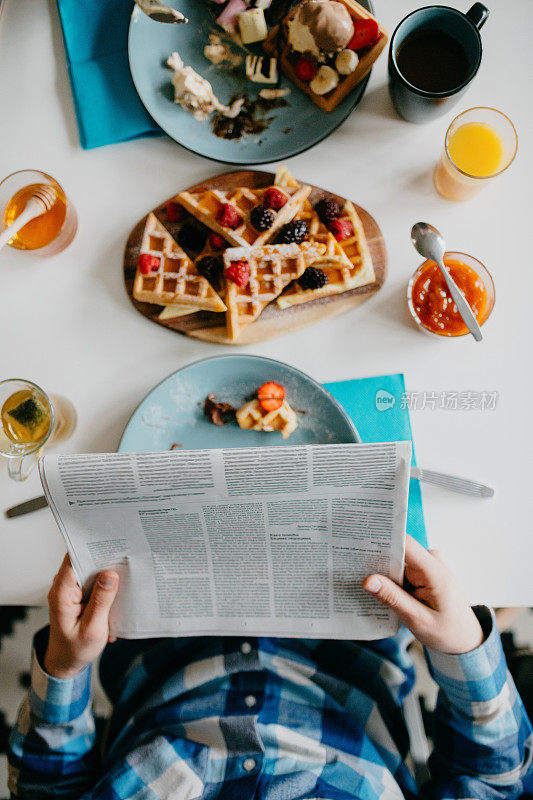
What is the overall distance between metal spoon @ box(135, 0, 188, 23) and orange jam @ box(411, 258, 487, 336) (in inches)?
25.4

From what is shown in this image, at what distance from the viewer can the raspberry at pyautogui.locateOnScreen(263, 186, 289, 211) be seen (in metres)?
1.11

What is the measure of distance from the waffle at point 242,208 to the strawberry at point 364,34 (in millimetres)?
262

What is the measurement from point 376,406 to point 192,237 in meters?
0.49

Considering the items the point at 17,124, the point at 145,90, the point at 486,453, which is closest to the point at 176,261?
the point at 145,90

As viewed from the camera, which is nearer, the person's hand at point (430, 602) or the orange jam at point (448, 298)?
the person's hand at point (430, 602)

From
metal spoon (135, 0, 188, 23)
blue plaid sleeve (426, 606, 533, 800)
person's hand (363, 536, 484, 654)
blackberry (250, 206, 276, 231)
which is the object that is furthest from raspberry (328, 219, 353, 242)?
blue plaid sleeve (426, 606, 533, 800)

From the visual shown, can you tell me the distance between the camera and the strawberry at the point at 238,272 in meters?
1.11

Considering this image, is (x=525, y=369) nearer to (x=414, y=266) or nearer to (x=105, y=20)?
(x=414, y=266)

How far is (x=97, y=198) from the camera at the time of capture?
1178 millimetres

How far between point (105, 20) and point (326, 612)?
121cm

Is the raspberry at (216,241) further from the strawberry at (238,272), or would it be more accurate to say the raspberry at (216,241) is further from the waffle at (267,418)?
the waffle at (267,418)

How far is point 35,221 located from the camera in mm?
1133

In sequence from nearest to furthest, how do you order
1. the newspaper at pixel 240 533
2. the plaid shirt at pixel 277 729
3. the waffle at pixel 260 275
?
1. the newspaper at pixel 240 533
2. the plaid shirt at pixel 277 729
3. the waffle at pixel 260 275

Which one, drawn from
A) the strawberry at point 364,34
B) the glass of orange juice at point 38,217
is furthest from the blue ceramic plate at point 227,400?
the strawberry at point 364,34
